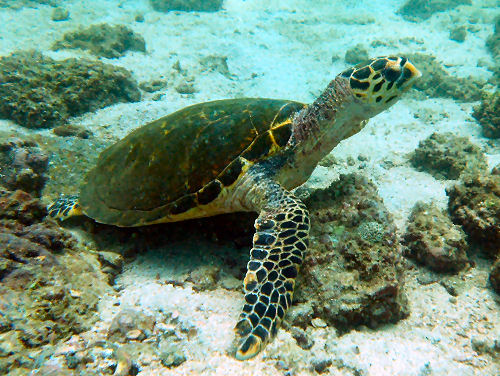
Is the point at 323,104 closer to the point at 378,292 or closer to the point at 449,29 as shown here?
the point at 378,292

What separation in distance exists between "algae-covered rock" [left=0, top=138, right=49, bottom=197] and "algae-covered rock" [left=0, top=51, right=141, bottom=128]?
2080mm

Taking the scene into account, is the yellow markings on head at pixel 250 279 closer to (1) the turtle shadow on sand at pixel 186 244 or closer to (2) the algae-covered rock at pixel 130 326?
(1) the turtle shadow on sand at pixel 186 244

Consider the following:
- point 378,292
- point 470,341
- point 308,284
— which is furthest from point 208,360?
point 470,341

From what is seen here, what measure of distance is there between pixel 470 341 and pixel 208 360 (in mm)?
2072

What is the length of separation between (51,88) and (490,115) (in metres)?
9.27

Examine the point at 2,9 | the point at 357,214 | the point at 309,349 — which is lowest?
the point at 2,9

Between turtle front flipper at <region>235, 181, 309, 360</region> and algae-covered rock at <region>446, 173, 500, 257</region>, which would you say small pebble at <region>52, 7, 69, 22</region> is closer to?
turtle front flipper at <region>235, 181, 309, 360</region>

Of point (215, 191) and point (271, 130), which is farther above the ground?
point (271, 130)

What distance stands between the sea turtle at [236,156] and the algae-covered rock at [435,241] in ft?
4.38

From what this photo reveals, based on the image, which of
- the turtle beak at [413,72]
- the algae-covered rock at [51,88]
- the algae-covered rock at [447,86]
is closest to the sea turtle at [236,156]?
the turtle beak at [413,72]

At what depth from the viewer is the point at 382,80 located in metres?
3.05

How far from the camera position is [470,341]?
2.24 m

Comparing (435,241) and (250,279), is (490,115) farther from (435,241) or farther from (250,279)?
(250,279)

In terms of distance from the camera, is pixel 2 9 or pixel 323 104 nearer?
pixel 323 104
